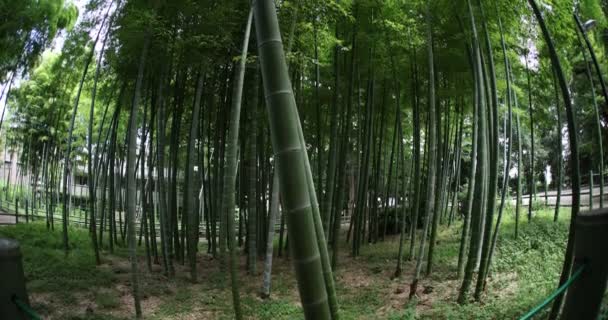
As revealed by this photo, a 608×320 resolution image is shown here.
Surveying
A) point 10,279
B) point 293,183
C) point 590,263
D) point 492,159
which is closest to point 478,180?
point 492,159

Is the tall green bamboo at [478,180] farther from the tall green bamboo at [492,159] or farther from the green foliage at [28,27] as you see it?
the green foliage at [28,27]

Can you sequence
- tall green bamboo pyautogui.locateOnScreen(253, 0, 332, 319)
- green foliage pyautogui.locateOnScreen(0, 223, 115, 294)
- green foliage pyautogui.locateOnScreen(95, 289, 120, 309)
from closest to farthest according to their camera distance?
tall green bamboo pyautogui.locateOnScreen(253, 0, 332, 319) < green foliage pyautogui.locateOnScreen(95, 289, 120, 309) < green foliage pyautogui.locateOnScreen(0, 223, 115, 294)

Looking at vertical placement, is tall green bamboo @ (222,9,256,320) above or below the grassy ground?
above

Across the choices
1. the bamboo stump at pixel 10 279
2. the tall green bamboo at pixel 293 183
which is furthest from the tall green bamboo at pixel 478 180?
the bamboo stump at pixel 10 279

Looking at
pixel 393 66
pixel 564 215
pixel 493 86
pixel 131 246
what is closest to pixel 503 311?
pixel 493 86

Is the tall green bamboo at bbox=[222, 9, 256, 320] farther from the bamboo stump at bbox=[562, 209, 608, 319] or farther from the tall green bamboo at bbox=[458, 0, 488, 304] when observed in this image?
the bamboo stump at bbox=[562, 209, 608, 319]

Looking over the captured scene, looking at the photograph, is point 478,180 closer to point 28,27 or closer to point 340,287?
point 340,287

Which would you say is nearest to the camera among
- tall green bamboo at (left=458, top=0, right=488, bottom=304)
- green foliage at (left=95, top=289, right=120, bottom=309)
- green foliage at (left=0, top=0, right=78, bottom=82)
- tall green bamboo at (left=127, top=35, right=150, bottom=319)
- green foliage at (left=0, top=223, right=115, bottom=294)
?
tall green bamboo at (left=458, top=0, right=488, bottom=304)

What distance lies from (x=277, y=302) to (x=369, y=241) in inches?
170

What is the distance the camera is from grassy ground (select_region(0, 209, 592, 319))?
4574mm

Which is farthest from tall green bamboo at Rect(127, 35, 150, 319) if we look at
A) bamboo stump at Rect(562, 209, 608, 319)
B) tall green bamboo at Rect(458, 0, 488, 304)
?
bamboo stump at Rect(562, 209, 608, 319)

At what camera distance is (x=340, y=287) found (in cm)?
598

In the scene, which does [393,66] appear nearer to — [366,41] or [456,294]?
[366,41]

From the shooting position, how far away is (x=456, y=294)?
4797 millimetres
